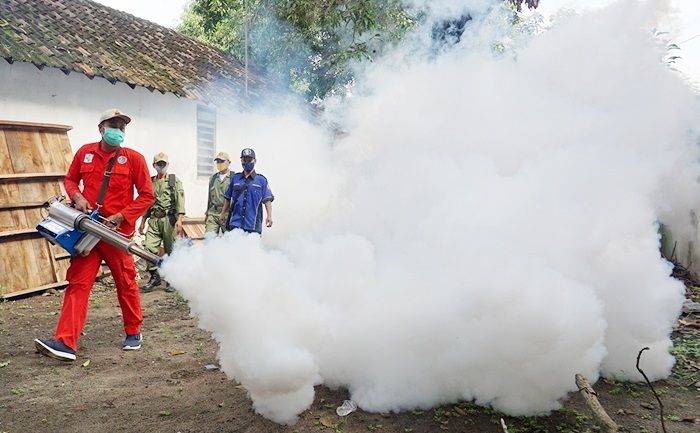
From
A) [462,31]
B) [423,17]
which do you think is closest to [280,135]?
[423,17]

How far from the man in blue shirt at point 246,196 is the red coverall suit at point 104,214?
193 centimetres

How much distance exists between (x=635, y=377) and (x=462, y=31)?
413 centimetres

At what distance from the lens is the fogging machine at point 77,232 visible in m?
4.62

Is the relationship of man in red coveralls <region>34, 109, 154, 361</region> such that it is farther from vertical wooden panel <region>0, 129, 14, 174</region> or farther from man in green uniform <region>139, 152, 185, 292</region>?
vertical wooden panel <region>0, 129, 14, 174</region>

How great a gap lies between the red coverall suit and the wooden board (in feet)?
9.71

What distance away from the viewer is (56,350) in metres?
4.82

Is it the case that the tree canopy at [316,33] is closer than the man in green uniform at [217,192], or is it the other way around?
the man in green uniform at [217,192]

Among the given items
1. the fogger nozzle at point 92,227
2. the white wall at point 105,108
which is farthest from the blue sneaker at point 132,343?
the white wall at point 105,108

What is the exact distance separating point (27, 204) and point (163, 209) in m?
1.77

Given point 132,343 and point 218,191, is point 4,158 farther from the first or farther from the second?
point 132,343

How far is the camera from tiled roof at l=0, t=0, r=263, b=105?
32.0 feet

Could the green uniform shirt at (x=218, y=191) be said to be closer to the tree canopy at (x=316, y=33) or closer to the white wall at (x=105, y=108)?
the white wall at (x=105, y=108)

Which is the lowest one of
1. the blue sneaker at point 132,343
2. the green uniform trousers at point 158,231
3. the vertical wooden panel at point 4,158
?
the blue sneaker at point 132,343

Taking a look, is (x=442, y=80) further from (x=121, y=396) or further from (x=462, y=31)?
(x=121, y=396)
